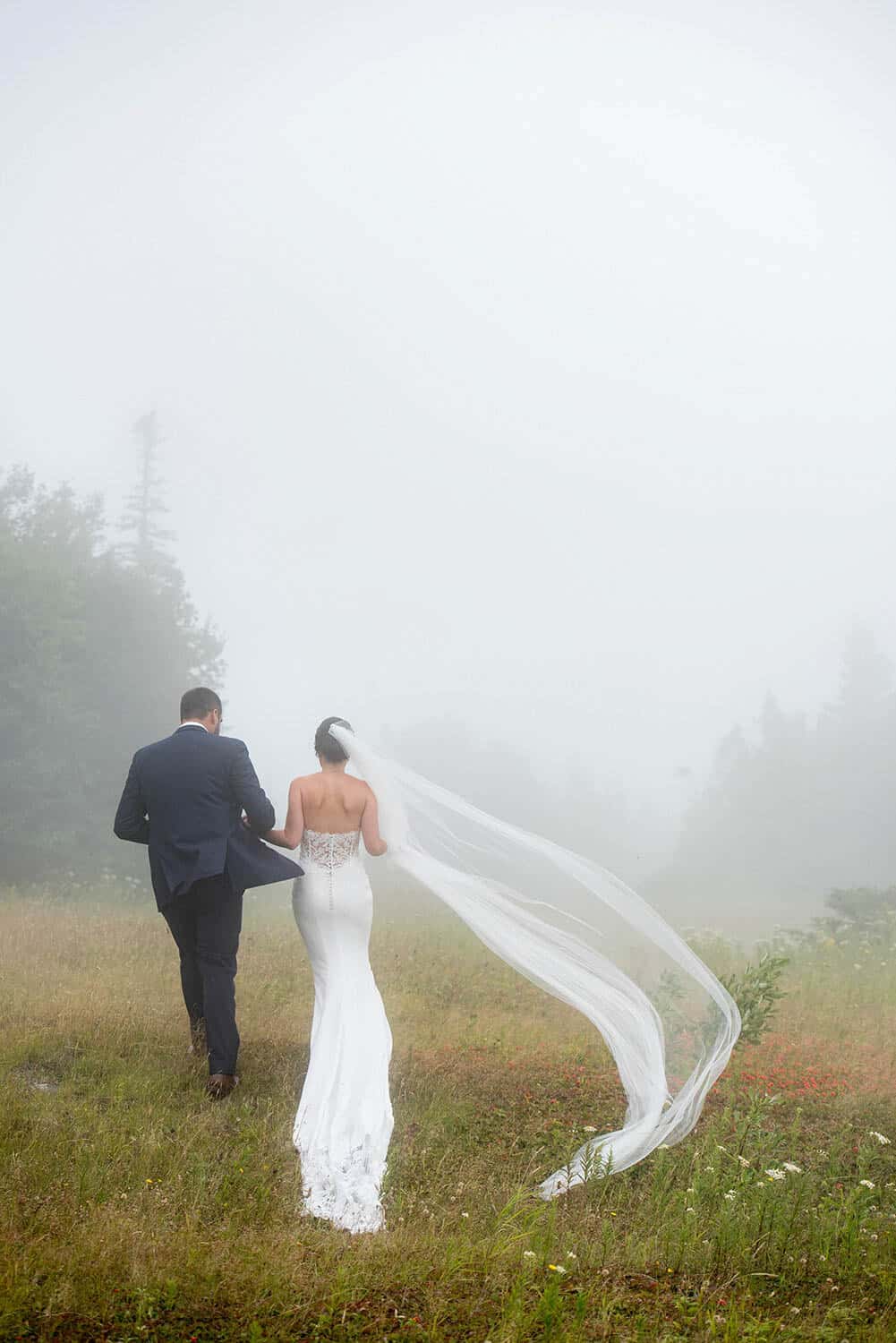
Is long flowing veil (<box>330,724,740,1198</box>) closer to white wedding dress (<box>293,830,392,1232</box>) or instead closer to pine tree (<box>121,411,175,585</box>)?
white wedding dress (<box>293,830,392,1232</box>)

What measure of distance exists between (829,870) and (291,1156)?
151 feet

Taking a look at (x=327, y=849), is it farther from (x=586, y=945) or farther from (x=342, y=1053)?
(x=586, y=945)

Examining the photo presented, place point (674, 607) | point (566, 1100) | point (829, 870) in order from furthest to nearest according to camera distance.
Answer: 1. point (674, 607)
2. point (829, 870)
3. point (566, 1100)

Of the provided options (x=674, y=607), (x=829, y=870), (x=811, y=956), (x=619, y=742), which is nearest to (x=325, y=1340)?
(x=811, y=956)

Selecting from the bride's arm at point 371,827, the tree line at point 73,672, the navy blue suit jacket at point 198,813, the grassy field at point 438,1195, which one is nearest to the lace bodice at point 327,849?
the bride's arm at point 371,827

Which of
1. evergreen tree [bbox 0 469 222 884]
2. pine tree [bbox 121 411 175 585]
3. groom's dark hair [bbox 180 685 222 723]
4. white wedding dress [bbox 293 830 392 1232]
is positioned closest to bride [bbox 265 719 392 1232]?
white wedding dress [bbox 293 830 392 1232]

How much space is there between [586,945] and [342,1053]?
2135 mm

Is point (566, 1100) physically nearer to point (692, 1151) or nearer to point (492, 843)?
point (692, 1151)

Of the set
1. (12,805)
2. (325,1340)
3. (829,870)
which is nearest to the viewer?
(325,1340)

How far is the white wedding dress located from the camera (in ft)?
20.8

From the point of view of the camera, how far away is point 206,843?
8.15 m

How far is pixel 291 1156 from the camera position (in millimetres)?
6582

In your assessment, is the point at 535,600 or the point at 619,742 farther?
the point at 535,600

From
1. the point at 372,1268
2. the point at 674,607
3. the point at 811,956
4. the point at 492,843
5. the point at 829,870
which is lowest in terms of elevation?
the point at 829,870
